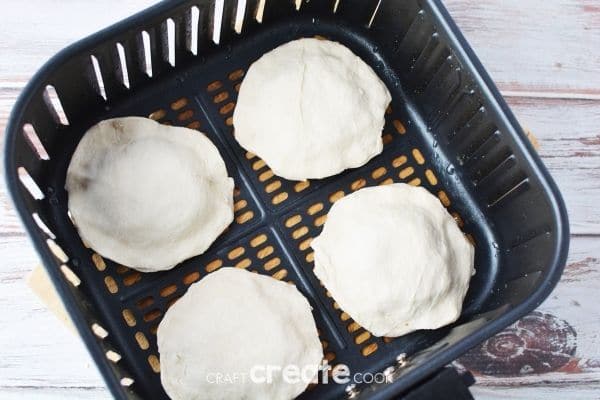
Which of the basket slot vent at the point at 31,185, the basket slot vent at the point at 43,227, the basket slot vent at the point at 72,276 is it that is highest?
the basket slot vent at the point at 31,185

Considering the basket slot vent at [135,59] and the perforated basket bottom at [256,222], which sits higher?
the basket slot vent at [135,59]

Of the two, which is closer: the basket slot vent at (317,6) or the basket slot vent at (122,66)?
the basket slot vent at (122,66)

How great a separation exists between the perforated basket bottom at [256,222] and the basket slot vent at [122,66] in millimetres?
27

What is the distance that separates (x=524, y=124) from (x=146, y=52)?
0.52m

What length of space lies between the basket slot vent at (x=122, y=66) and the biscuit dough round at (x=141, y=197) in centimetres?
5

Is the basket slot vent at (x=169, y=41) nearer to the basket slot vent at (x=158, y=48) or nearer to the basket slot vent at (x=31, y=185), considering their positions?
the basket slot vent at (x=158, y=48)

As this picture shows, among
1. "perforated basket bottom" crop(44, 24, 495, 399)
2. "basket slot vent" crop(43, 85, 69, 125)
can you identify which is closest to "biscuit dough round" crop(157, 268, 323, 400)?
"perforated basket bottom" crop(44, 24, 495, 399)

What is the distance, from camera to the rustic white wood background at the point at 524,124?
849 mm

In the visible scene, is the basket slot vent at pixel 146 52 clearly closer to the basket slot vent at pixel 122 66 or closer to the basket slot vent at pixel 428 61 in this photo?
the basket slot vent at pixel 122 66

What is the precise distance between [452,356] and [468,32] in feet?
1.62

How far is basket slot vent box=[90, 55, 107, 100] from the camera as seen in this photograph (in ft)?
2.49

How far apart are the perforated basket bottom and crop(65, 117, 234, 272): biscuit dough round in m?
0.02

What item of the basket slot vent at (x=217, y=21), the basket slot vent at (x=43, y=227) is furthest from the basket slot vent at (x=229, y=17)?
the basket slot vent at (x=43, y=227)

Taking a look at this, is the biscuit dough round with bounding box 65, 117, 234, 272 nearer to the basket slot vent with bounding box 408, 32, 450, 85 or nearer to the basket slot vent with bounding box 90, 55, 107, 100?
the basket slot vent with bounding box 90, 55, 107, 100
